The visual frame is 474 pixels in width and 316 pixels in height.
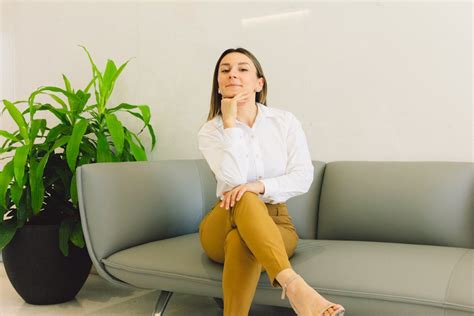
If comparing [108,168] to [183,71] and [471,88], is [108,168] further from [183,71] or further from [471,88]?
[471,88]

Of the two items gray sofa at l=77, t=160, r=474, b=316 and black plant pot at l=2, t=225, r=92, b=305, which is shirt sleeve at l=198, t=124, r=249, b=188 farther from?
black plant pot at l=2, t=225, r=92, b=305

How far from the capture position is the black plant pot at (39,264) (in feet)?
8.79

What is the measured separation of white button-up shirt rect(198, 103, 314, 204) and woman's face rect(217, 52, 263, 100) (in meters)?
0.11

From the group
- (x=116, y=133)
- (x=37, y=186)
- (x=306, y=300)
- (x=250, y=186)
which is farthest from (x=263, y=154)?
(x=37, y=186)

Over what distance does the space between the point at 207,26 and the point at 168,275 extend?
1630 mm

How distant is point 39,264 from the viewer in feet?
8.77

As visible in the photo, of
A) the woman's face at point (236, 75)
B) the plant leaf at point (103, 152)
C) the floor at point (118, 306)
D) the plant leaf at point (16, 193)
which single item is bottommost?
the floor at point (118, 306)

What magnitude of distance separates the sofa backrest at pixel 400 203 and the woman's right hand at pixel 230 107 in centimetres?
63

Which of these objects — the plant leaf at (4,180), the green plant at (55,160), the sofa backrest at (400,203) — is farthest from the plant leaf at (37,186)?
the sofa backrest at (400,203)

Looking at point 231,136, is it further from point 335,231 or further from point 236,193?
point 335,231

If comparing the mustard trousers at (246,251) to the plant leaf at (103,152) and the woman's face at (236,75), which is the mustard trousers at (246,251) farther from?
the plant leaf at (103,152)

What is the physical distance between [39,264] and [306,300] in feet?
5.25

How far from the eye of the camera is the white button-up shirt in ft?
6.57

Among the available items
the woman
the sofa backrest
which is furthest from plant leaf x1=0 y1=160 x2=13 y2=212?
the sofa backrest
